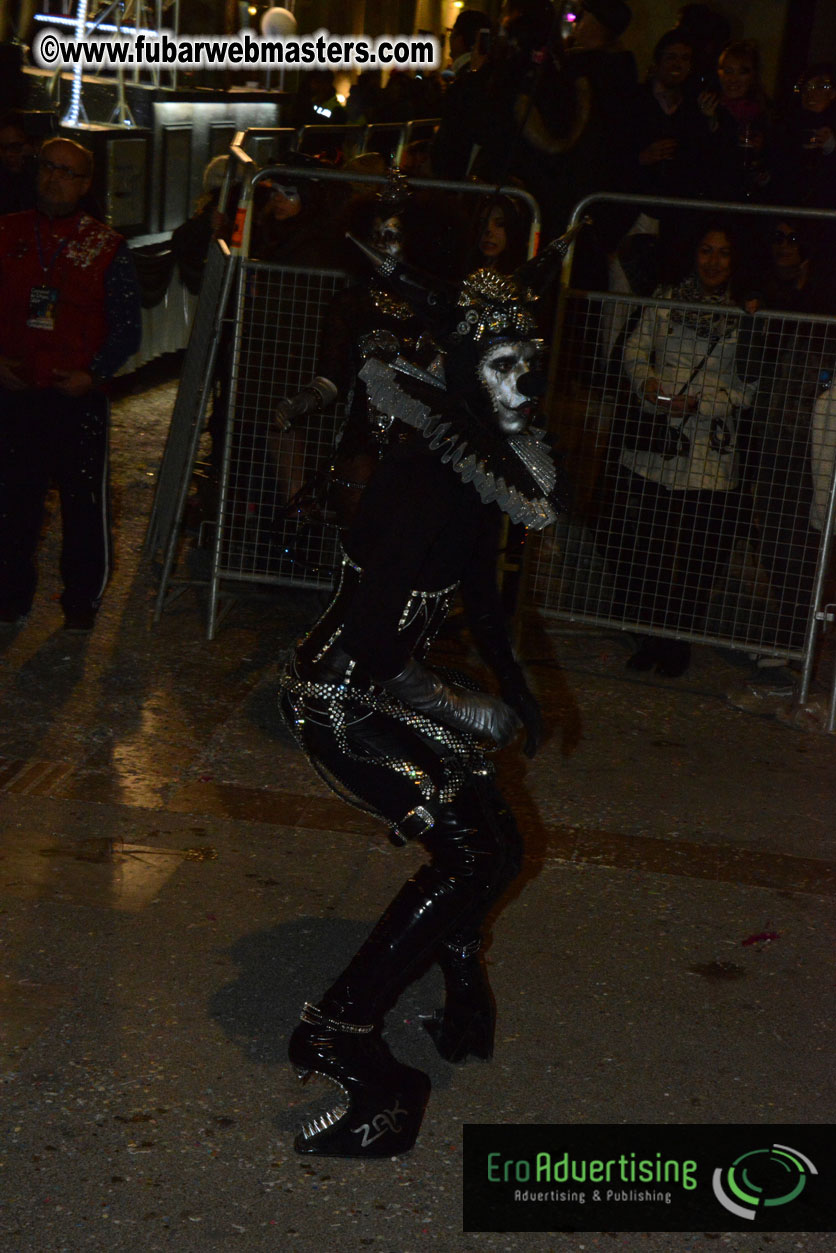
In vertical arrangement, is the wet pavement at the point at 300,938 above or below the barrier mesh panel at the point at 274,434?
below

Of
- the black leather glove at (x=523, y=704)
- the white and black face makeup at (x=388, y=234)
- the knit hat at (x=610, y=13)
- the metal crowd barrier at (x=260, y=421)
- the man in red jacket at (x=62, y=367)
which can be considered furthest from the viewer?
the knit hat at (x=610, y=13)

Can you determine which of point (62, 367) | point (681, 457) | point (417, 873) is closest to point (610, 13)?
point (681, 457)

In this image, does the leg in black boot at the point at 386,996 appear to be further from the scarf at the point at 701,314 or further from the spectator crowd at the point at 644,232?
the scarf at the point at 701,314

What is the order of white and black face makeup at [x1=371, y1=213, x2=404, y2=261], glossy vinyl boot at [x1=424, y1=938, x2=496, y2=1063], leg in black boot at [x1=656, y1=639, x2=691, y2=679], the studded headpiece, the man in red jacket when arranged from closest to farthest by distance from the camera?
the studded headpiece, glossy vinyl boot at [x1=424, y1=938, x2=496, y2=1063], white and black face makeup at [x1=371, y1=213, x2=404, y2=261], the man in red jacket, leg in black boot at [x1=656, y1=639, x2=691, y2=679]

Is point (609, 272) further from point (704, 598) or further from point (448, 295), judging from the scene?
point (448, 295)

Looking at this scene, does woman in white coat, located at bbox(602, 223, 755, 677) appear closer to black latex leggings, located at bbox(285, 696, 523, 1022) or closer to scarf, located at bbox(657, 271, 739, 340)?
scarf, located at bbox(657, 271, 739, 340)

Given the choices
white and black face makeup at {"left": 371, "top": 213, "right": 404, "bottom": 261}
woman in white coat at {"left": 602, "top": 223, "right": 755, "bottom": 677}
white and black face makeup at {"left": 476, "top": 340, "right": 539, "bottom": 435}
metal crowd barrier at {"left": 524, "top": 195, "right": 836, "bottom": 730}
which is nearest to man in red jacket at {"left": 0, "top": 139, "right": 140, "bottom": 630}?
white and black face makeup at {"left": 371, "top": 213, "right": 404, "bottom": 261}

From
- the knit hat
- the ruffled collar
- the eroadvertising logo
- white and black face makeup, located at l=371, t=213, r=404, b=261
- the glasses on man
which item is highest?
the knit hat

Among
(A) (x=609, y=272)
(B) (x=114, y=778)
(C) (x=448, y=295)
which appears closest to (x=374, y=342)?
(C) (x=448, y=295)

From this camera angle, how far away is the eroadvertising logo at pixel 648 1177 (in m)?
3.24

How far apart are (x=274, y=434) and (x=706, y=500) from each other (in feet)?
6.76

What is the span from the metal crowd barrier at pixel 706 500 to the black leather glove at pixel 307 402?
117cm

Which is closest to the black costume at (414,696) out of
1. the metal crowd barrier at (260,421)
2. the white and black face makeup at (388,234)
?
the white and black face makeup at (388,234)

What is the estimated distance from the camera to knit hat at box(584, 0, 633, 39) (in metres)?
8.23
